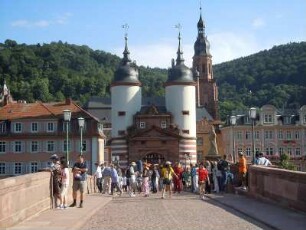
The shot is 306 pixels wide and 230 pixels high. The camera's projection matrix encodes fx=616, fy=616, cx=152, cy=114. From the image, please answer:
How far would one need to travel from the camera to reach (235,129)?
103 m

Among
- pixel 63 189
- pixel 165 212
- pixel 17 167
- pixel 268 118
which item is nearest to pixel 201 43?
pixel 268 118

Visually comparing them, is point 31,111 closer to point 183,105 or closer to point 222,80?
point 183,105

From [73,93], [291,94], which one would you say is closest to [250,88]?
[291,94]

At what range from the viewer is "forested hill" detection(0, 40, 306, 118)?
541 ft

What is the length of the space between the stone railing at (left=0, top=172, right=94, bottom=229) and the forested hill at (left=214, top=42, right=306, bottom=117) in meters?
126

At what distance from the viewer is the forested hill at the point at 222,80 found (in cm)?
16475

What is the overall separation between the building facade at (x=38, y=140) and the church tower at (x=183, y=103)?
983 centimetres

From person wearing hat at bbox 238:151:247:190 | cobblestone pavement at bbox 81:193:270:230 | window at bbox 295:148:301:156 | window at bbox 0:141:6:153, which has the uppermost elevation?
window at bbox 0:141:6:153

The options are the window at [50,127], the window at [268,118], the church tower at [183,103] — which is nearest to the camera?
the church tower at [183,103]

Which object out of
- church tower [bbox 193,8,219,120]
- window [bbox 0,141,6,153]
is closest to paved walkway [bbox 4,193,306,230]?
window [bbox 0,141,6,153]

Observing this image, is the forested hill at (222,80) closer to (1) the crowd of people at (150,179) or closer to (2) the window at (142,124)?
(2) the window at (142,124)

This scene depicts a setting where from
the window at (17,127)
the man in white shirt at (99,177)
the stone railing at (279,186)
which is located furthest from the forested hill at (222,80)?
the stone railing at (279,186)

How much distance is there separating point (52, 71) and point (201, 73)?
246ft

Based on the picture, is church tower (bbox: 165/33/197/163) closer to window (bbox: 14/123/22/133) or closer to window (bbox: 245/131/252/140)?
window (bbox: 14/123/22/133)
